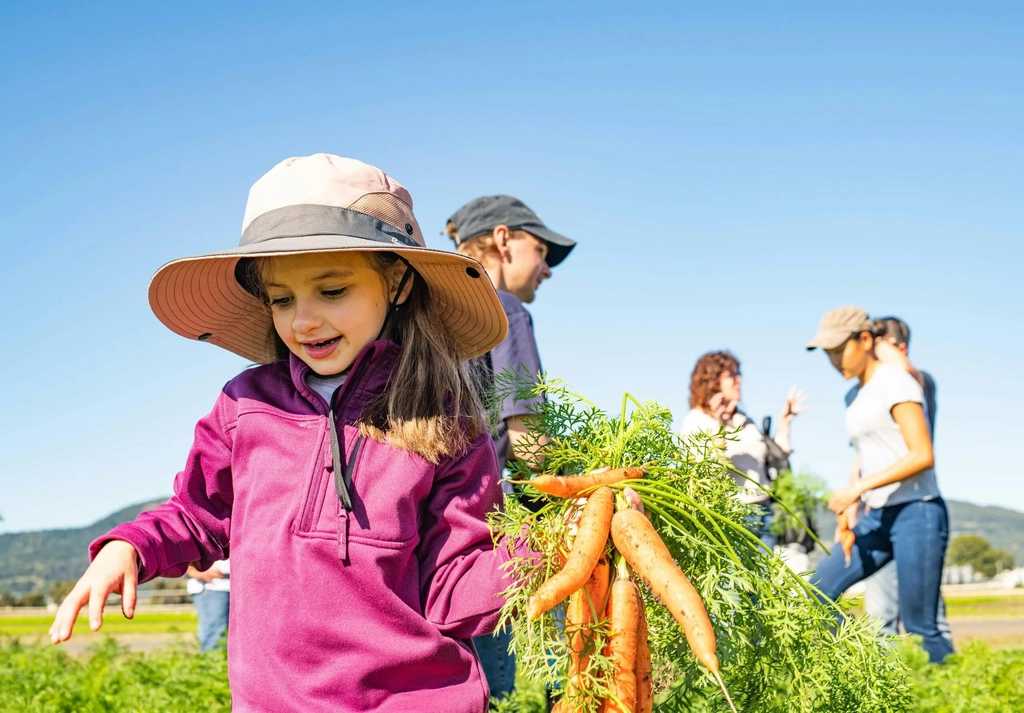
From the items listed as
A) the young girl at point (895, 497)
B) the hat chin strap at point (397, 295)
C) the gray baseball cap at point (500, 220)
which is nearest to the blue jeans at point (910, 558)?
the young girl at point (895, 497)

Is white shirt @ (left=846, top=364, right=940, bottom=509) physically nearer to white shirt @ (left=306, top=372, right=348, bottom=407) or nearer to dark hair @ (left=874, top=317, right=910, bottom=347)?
dark hair @ (left=874, top=317, right=910, bottom=347)

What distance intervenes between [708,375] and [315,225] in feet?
13.7

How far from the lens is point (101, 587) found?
1.91m

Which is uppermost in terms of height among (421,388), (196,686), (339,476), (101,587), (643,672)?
(421,388)

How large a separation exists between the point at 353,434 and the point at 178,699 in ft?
9.15

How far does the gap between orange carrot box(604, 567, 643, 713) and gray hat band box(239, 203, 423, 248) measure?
972mm

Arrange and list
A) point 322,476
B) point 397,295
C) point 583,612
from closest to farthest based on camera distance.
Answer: point 583,612, point 322,476, point 397,295

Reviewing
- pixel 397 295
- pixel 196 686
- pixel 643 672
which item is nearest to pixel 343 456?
pixel 397 295

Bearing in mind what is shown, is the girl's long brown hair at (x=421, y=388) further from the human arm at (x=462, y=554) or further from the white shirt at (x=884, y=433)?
the white shirt at (x=884, y=433)

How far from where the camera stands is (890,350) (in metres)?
5.48

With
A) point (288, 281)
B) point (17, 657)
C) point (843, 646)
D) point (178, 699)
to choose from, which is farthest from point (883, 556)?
point (17, 657)

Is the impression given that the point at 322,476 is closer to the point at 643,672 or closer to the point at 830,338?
the point at 643,672

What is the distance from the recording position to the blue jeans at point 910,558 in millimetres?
4875

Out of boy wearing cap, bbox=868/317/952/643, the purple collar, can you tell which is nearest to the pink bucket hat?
the purple collar
